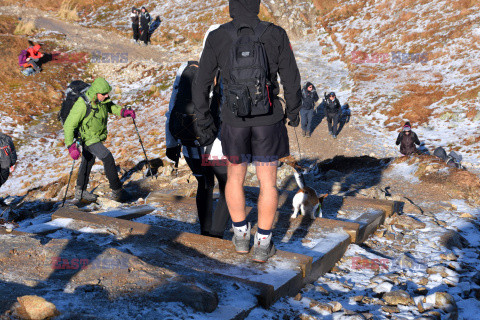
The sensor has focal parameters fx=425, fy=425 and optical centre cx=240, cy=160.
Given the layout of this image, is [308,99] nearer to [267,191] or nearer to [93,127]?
[93,127]

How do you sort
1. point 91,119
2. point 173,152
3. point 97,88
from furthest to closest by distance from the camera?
point 91,119
point 97,88
point 173,152

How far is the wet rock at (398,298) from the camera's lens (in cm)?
311

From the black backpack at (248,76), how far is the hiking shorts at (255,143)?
0.14 m

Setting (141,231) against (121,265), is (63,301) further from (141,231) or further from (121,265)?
(141,231)

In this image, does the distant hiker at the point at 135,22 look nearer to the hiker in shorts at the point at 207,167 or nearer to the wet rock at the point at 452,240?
the hiker in shorts at the point at 207,167

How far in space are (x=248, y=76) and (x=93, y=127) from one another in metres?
4.21

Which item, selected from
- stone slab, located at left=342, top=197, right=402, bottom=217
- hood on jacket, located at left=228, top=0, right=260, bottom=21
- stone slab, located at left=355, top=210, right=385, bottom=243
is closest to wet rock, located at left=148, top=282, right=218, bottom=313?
hood on jacket, located at left=228, top=0, right=260, bottom=21

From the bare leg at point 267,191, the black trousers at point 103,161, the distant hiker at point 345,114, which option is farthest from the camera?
the distant hiker at point 345,114

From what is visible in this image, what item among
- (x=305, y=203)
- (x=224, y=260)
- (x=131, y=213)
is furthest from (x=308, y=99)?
(x=224, y=260)

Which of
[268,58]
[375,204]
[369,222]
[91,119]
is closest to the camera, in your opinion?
[268,58]

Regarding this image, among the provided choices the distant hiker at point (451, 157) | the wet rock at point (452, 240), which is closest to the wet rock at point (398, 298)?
the wet rock at point (452, 240)

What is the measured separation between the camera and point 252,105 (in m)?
2.89

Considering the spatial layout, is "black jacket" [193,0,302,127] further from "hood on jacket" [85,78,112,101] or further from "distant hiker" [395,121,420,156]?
"distant hiker" [395,121,420,156]

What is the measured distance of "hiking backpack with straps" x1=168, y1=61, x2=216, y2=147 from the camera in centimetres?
366
